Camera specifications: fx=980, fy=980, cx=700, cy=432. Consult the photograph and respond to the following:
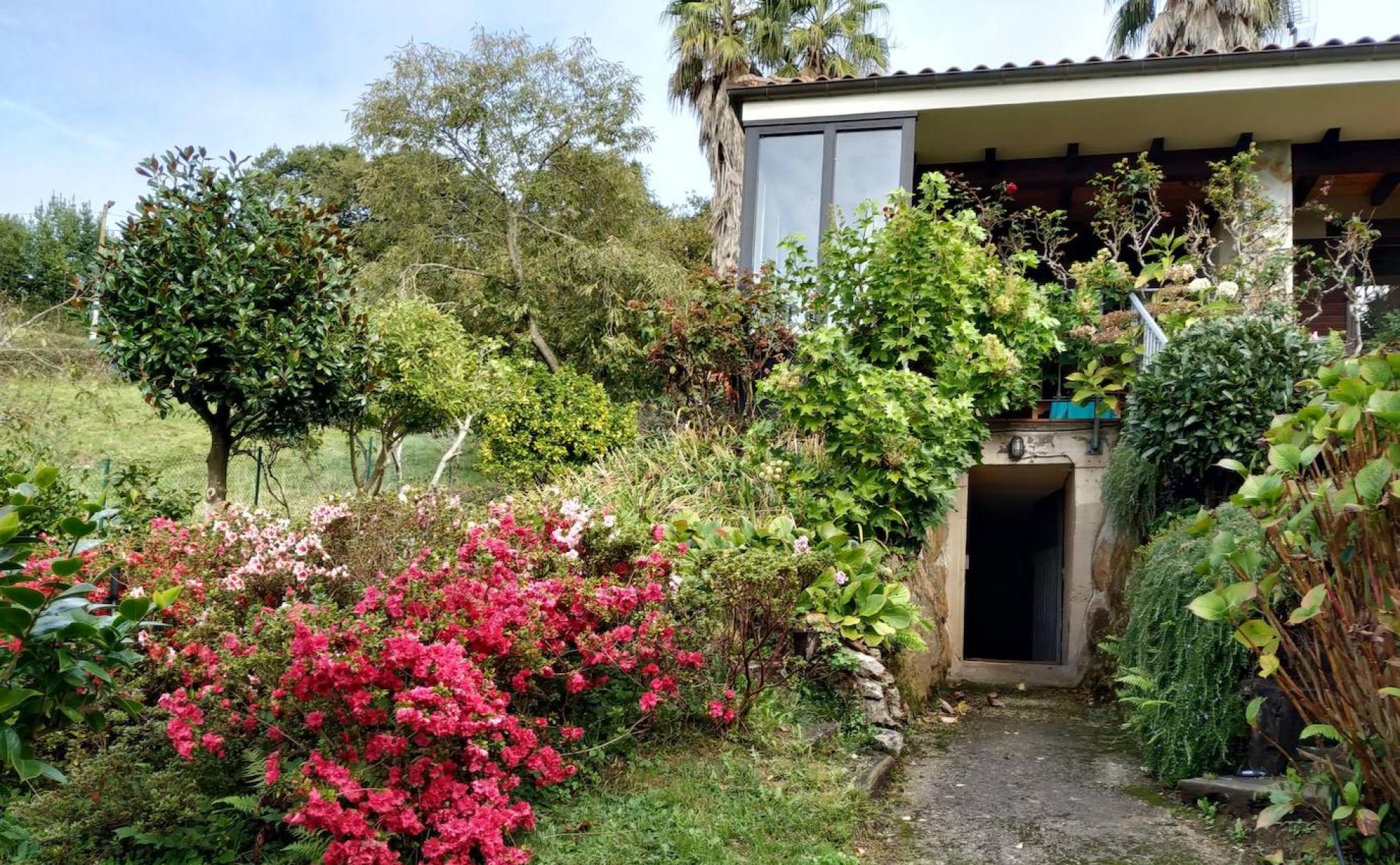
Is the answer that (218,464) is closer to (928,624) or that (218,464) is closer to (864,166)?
(928,624)

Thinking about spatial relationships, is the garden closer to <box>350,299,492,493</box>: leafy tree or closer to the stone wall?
<box>350,299,492,493</box>: leafy tree

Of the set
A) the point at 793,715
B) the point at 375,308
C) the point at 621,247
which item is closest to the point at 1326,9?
the point at 621,247

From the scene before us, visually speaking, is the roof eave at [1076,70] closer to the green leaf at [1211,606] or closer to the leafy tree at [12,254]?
the green leaf at [1211,606]

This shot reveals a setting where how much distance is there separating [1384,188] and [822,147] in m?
6.21

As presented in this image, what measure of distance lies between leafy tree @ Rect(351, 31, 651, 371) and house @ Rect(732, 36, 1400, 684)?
6184 millimetres

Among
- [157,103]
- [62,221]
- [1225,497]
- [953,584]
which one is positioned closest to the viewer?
[1225,497]

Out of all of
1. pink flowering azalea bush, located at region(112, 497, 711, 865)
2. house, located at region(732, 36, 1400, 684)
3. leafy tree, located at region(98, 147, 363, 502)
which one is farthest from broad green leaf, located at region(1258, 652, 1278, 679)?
leafy tree, located at region(98, 147, 363, 502)

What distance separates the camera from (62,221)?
25.0 m

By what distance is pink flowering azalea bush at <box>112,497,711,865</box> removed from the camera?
10.1 feet

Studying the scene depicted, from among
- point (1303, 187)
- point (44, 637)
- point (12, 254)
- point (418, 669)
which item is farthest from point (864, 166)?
point (12, 254)

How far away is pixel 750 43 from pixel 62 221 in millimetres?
19149

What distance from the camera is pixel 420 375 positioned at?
9.31m

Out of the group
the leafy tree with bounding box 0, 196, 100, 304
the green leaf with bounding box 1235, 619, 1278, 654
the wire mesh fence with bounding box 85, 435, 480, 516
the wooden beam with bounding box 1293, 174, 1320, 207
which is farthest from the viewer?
the leafy tree with bounding box 0, 196, 100, 304

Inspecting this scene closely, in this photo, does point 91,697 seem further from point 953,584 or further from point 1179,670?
point 953,584
